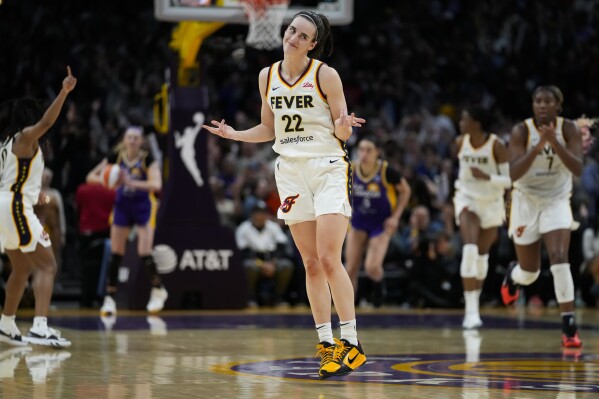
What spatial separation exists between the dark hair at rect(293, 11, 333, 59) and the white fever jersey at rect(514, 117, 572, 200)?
125 inches

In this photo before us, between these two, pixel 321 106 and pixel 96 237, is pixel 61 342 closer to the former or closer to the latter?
pixel 321 106

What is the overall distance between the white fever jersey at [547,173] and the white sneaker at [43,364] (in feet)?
14.7

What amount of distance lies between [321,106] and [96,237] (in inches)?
400

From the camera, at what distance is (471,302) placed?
13.0m

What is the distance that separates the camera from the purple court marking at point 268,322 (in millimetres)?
12500

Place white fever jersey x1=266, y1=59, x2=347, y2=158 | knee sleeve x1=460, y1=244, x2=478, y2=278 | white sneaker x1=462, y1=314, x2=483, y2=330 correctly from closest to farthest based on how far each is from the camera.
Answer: white fever jersey x1=266, y1=59, x2=347, y2=158 → white sneaker x1=462, y1=314, x2=483, y2=330 → knee sleeve x1=460, y1=244, x2=478, y2=278

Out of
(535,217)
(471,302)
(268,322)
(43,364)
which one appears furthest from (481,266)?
(43,364)

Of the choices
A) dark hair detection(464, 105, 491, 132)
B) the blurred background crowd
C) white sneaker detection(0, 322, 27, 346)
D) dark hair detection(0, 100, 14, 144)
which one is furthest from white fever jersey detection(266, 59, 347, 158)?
the blurred background crowd

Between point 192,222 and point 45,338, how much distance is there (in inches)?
262

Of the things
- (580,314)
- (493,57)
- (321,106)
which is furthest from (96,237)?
(493,57)

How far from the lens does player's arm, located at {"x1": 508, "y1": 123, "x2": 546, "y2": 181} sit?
9.98 meters

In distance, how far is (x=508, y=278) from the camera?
1155cm

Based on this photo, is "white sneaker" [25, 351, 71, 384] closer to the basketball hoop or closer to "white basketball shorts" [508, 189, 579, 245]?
"white basketball shorts" [508, 189, 579, 245]

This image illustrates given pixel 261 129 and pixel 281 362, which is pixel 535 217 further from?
pixel 261 129
